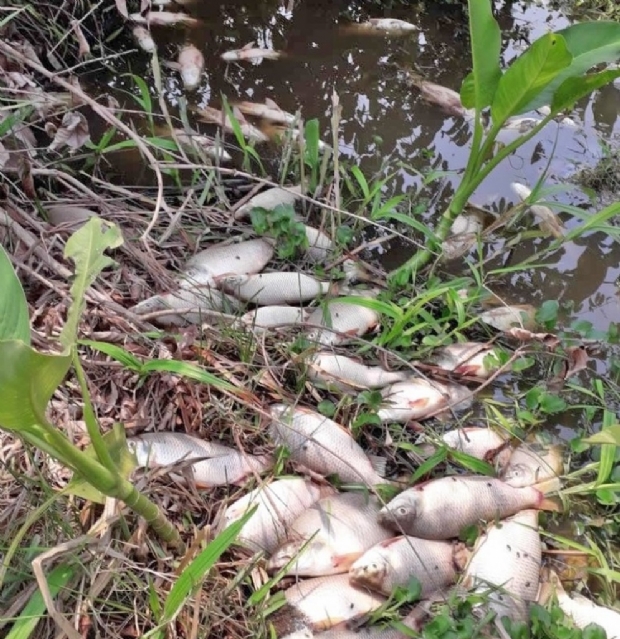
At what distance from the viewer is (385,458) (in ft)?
6.51

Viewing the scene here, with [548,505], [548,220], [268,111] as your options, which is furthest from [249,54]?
[548,505]

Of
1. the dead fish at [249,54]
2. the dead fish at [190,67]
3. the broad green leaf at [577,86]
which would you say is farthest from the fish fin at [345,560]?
the dead fish at [249,54]

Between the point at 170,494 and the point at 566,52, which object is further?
the point at 566,52

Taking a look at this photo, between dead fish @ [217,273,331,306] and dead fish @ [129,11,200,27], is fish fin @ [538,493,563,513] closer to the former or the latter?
dead fish @ [217,273,331,306]

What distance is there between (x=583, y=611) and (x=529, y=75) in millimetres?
1453

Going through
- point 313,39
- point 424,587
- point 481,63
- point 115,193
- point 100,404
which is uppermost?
point 481,63

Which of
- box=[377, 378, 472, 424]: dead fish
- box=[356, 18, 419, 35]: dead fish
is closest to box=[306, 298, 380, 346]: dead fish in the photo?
box=[377, 378, 472, 424]: dead fish

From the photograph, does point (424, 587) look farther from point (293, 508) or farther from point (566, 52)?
point (566, 52)

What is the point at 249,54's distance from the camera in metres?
3.30

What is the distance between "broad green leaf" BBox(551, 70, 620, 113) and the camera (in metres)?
2.03

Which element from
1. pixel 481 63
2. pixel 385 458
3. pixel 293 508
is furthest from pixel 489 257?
pixel 293 508

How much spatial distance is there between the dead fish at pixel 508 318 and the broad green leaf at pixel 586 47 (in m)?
0.67

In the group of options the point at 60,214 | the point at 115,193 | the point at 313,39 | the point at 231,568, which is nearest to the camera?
the point at 231,568

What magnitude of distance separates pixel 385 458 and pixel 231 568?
566 mm
